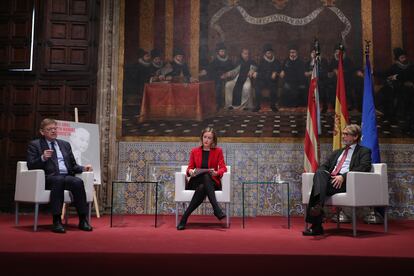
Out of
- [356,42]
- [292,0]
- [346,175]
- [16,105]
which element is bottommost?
[346,175]

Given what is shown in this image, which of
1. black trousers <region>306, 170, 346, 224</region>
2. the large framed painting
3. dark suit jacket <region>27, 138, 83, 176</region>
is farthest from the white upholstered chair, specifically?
dark suit jacket <region>27, 138, 83, 176</region>

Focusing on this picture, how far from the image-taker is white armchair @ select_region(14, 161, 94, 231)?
5.02m

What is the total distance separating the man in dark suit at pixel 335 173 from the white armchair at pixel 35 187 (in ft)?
8.58

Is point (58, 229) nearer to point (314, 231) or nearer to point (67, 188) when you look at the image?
point (67, 188)

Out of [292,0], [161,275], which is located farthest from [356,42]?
[161,275]

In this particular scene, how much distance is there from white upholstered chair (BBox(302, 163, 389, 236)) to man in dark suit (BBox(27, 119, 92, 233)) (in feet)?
8.57

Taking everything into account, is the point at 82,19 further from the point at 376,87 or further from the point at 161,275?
the point at 161,275

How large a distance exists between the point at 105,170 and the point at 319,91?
371cm

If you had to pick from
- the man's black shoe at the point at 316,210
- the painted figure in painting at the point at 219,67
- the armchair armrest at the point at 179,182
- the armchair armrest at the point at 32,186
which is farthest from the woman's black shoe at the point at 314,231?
the painted figure in painting at the point at 219,67

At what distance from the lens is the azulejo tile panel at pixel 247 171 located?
716 cm

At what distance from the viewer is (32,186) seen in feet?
16.7

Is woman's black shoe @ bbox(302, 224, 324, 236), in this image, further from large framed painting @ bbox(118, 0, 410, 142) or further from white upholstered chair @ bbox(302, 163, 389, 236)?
large framed painting @ bbox(118, 0, 410, 142)

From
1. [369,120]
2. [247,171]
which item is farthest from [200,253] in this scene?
[369,120]

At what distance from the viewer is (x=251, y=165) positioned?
7309 mm
